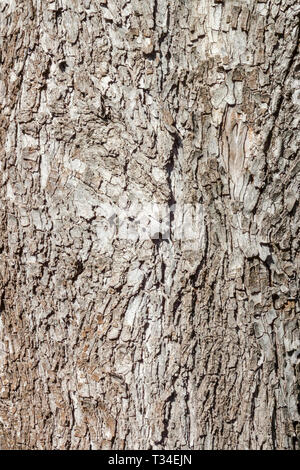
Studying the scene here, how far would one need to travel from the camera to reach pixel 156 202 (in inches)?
54.0

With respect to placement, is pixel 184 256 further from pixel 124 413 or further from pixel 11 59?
pixel 11 59

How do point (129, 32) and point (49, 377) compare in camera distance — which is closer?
point (129, 32)

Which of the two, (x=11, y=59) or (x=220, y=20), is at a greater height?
(x=220, y=20)

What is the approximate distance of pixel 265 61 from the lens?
4.54 feet

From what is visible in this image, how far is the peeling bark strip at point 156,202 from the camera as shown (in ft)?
4.49

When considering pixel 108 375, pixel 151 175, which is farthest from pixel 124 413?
pixel 151 175

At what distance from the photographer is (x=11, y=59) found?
1.42m

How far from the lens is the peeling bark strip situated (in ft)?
4.49
